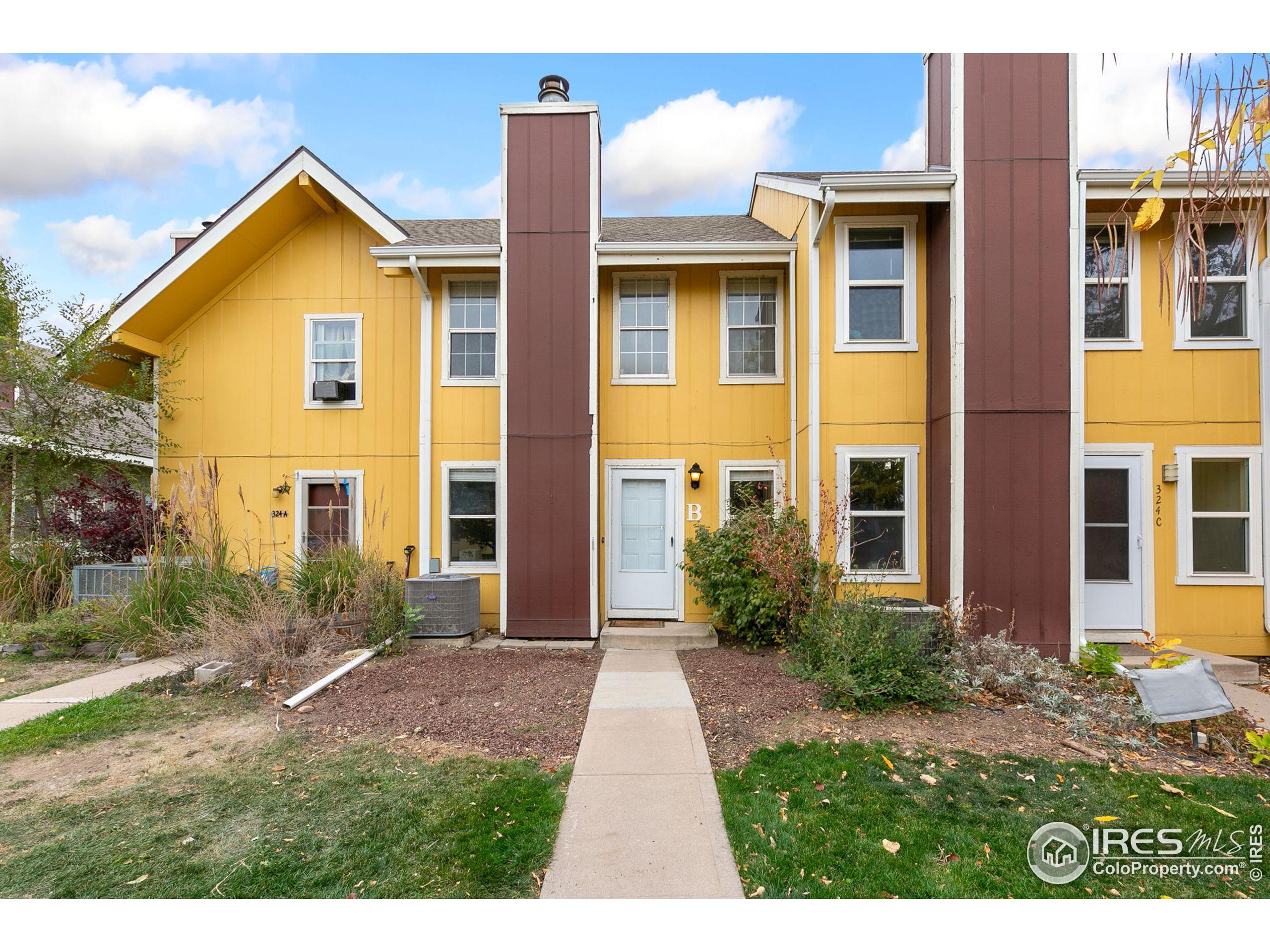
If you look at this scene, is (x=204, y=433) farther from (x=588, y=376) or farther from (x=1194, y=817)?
(x=1194, y=817)

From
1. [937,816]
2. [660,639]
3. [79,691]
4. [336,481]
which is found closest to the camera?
[937,816]

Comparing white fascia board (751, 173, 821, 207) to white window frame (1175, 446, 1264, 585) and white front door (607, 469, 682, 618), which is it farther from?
white window frame (1175, 446, 1264, 585)

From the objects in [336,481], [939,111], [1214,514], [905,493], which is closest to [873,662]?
[905,493]

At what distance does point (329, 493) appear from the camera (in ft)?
29.5

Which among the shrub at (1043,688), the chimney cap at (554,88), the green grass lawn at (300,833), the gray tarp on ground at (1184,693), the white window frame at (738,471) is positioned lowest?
the green grass lawn at (300,833)

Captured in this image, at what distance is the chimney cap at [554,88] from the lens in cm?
852

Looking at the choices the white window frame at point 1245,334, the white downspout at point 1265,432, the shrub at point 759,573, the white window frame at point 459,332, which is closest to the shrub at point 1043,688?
the shrub at point 759,573

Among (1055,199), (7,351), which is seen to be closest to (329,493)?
(7,351)

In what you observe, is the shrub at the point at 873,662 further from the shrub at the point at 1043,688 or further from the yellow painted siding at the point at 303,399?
the yellow painted siding at the point at 303,399

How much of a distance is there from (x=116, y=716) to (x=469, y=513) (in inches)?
174

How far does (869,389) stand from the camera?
7320mm

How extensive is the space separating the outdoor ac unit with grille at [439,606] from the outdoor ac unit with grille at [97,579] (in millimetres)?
3399

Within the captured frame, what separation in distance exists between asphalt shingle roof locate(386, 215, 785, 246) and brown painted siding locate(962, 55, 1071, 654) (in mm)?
2515

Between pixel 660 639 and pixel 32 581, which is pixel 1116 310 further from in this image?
pixel 32 581
